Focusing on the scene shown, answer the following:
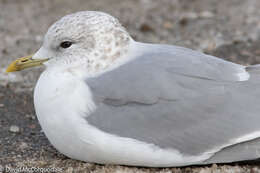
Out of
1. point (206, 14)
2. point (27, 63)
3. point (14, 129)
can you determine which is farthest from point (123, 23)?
point (27, 63)

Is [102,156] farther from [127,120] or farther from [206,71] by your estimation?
[206,71]

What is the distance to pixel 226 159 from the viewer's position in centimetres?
323

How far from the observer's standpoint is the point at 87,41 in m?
3.40

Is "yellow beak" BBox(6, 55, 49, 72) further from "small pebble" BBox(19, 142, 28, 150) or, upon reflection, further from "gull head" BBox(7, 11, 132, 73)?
"small pebble" BBox(19, 142, 28, 150)

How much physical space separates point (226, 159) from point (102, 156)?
86cm

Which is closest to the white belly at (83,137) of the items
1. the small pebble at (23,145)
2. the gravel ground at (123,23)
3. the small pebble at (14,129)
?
the gravel ground at (123,23)

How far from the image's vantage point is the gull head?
3385mm

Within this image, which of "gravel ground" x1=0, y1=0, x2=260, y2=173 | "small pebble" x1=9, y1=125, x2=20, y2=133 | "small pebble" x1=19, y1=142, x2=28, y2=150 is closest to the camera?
"gravel ground" x1=0, y1=0, x2=260, y2=173

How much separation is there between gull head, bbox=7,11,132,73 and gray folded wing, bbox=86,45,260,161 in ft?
0.76

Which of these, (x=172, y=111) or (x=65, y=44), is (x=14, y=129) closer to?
(x=65, y=44)

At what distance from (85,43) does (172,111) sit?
0.82 metres

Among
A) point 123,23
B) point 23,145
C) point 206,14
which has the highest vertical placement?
point 206,14

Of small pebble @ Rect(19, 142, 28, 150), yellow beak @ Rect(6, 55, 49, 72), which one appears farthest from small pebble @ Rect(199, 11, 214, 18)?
small pebble @ Rect(19, 142, 28, 150)

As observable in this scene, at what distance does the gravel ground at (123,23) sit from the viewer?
3495 mm
